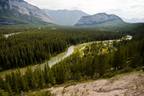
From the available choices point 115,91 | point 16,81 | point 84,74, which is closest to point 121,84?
point 115,91

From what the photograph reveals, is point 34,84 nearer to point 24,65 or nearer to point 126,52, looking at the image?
point 126,52

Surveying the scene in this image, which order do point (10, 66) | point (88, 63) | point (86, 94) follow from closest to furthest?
point (86, 94)
point (88, 63)
point (10, 66)

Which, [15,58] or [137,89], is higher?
[137,89]

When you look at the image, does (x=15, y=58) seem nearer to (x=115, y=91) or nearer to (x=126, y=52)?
(x=126, y=52)

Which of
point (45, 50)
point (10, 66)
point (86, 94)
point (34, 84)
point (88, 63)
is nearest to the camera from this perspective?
point (86, 94)

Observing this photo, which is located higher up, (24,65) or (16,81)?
(16,81)

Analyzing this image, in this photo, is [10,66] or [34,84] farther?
[10,66]

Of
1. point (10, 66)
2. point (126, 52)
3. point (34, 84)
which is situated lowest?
point (10, 66)

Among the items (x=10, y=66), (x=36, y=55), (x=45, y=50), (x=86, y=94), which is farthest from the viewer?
(x=45, y=50)

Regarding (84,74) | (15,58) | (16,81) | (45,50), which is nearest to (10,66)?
(15,58)
